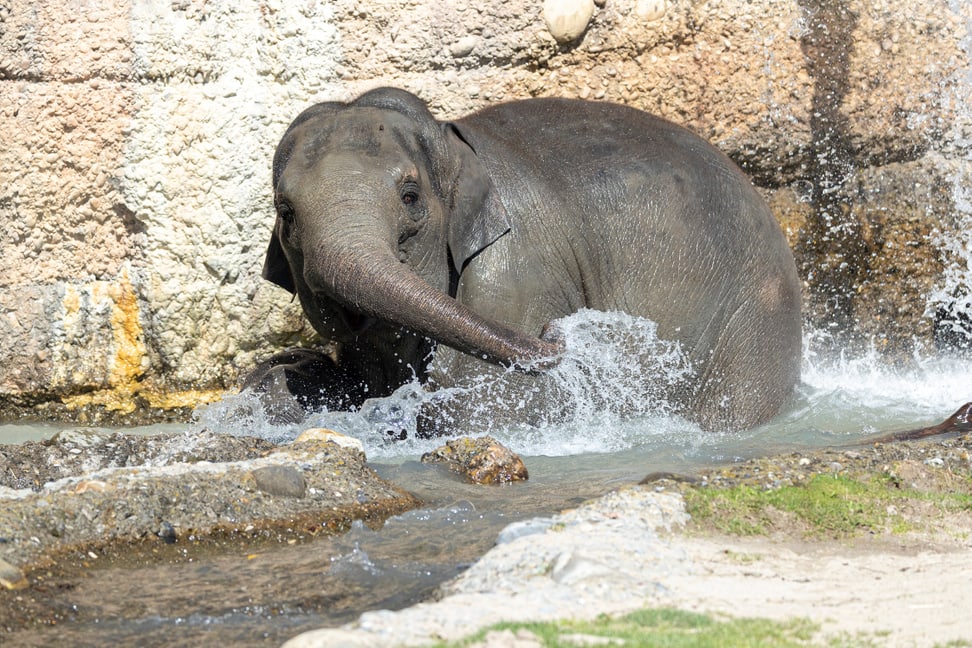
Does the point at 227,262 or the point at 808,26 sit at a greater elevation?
the point at 808,26

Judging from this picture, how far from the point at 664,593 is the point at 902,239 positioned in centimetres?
628

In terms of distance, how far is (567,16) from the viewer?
9.31m

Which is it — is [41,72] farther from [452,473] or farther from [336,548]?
[336,548]

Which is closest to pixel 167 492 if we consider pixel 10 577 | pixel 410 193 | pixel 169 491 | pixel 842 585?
pixel 169 491

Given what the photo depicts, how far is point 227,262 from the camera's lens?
30.5 feet

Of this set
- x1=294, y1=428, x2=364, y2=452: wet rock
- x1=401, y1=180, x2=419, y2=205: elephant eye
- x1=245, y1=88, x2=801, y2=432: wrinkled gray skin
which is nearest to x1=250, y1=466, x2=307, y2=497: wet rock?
x1=294, y1=428, x2=364, y2=452: wet rock

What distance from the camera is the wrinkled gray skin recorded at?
7.34m

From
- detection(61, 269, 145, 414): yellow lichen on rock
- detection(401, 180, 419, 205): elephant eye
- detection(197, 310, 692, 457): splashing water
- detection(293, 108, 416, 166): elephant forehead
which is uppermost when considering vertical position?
detection(293, 108, 416, 166): elephant forehead

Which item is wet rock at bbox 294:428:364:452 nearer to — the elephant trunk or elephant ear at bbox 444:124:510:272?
the elephant trunk

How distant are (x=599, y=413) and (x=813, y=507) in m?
2.72

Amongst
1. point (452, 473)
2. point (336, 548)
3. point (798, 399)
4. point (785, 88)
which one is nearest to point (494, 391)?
point (452, 473)

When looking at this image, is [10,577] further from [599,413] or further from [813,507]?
[599,413]

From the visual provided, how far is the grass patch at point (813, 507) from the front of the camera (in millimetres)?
4852

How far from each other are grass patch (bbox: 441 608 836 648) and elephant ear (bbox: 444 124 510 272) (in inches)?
163
